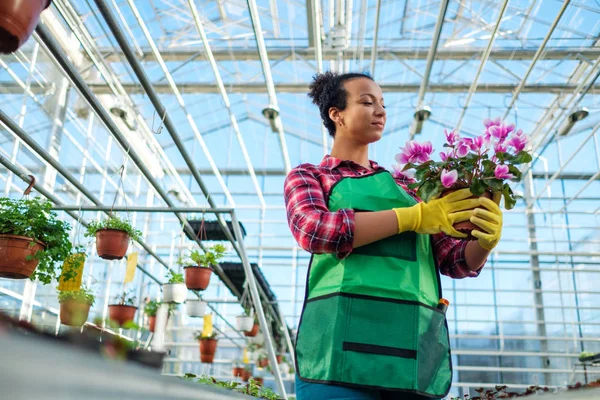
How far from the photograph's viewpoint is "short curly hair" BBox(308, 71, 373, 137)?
65.4 inches

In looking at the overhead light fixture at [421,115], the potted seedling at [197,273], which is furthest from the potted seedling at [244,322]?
the overhead light fixture at [421,115]

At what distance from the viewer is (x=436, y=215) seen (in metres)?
1.26

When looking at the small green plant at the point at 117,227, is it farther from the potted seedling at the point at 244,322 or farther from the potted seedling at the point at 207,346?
the potted seedling at the point at 207,346

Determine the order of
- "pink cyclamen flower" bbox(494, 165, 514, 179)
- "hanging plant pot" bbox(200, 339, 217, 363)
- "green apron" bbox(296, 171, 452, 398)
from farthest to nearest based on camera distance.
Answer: "hanging plant pot" bbox(200, 339, 217, 363) < "pink cyclamen flower" bbox(494, 165, 514, 179) < "green apron" bbox(296, 171, 452, 398)

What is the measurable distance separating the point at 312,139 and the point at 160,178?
12.5 feet

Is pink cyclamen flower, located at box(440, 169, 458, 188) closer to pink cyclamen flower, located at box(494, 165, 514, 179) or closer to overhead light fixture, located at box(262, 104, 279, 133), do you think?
pink cyclamen flower, located at box(494, 165, 514, 179)

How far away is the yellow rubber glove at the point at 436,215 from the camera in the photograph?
124 centimetres

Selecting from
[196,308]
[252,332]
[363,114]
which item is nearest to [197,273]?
[196,308]

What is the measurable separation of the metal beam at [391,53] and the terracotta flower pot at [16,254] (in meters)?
6.22

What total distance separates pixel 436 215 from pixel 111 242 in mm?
4066

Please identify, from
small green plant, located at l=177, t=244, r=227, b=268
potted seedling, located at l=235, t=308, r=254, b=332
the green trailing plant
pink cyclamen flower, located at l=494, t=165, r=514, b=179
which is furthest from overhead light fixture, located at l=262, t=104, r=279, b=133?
pink cyclamen flower, located at l=494, t=165, r=514, b=179

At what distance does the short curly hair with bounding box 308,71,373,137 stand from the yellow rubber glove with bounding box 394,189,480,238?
472 millimetres

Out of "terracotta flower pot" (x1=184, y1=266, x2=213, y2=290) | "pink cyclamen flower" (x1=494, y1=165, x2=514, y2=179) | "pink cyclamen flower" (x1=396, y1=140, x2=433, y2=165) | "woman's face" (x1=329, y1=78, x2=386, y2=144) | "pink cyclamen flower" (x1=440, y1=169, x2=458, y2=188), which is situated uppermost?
"terracotta flower pot" (x1=184, y1=266, x2=213, y2=290)

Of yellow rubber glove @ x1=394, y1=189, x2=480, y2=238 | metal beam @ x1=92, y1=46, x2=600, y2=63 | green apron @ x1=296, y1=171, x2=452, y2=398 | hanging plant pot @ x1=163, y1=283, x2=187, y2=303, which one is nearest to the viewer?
green apron @ x1=296, y1=171, x2=452, y2=398
